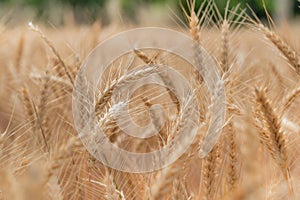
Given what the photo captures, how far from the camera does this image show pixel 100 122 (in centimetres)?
98

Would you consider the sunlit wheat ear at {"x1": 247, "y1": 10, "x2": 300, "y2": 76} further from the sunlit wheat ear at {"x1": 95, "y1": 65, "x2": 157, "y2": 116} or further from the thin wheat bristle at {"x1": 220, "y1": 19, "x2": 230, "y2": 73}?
the sunlit wheat ear at {"x1": 95, "y1": 65, "x2": 157, "y2": 116}

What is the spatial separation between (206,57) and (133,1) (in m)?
15.9

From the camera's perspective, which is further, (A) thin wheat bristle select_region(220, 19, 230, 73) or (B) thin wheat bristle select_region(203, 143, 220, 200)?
(A) thin wheat bristle select_region(220, 19, 230, 73)

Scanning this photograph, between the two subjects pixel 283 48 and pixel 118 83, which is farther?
pixel 283 48

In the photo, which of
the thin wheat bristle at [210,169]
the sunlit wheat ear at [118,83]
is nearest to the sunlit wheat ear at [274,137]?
the thin wheat bristle at [210,169]

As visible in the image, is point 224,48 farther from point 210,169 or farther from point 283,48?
point 210,169

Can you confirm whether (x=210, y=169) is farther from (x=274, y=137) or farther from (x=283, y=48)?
(x=283, y=48)

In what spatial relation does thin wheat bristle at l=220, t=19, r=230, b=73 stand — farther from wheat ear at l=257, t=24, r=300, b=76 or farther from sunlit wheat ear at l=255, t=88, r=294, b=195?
sunlit wheat ear at l=255, t=88, r=294, b=195

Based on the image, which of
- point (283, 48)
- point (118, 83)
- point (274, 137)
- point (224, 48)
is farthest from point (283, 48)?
point (118, 83)

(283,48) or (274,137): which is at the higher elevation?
(283,48)

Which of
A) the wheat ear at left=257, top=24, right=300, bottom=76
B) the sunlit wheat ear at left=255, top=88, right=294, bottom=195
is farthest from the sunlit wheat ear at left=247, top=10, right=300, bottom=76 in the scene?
the sunlit wheat ear at left=255, top=88, right=294, bottom=195

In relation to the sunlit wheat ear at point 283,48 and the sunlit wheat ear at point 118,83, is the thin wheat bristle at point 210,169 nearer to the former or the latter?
the sunlit wheat ear at point 118,83

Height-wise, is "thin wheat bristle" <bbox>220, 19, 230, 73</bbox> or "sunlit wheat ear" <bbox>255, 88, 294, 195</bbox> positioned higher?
"thin wheat bristle" <bbox>220, 19, 230, 73</bbox>

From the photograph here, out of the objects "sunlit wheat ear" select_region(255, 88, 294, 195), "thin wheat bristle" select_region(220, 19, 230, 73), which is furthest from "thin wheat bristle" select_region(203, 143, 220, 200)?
"thin wheat bristle" select_region(220, 19, 230, 73)
